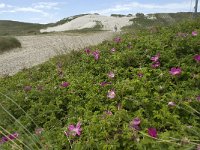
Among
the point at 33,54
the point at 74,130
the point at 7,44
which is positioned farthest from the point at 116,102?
the point at 7,44

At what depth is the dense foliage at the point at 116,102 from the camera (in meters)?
3.22

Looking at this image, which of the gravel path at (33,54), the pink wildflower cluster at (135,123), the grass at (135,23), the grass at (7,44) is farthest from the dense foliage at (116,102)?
the grass at (7,44)

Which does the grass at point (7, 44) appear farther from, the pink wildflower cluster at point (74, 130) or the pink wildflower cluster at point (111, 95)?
the pink wildflower cluster at point (74, 130)

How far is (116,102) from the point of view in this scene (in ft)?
13.4

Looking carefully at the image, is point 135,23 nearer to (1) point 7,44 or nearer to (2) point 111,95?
(1) point 7,44

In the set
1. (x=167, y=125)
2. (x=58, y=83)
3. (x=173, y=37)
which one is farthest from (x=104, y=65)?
(x=167, y=125)

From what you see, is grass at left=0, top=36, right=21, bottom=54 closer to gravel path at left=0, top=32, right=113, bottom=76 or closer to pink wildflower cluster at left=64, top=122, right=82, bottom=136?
gravel path at left=0, top=32, right=113, bottom=76

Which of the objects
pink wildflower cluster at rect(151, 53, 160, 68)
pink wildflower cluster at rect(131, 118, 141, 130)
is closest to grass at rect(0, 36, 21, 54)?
pink wildflower cluster at rect(151, 53, 160, 68)

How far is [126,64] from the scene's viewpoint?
5.55 metres

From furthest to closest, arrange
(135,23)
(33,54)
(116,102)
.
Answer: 1. (33,54)
2. (135,23)
3. (116,102)

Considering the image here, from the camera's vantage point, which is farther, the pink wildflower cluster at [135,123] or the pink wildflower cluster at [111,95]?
the pink wildflower cluster at [111,95]

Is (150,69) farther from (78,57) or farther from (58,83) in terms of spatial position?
(78,57)

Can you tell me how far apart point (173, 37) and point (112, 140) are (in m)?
3.33

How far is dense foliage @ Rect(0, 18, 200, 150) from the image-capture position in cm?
322
